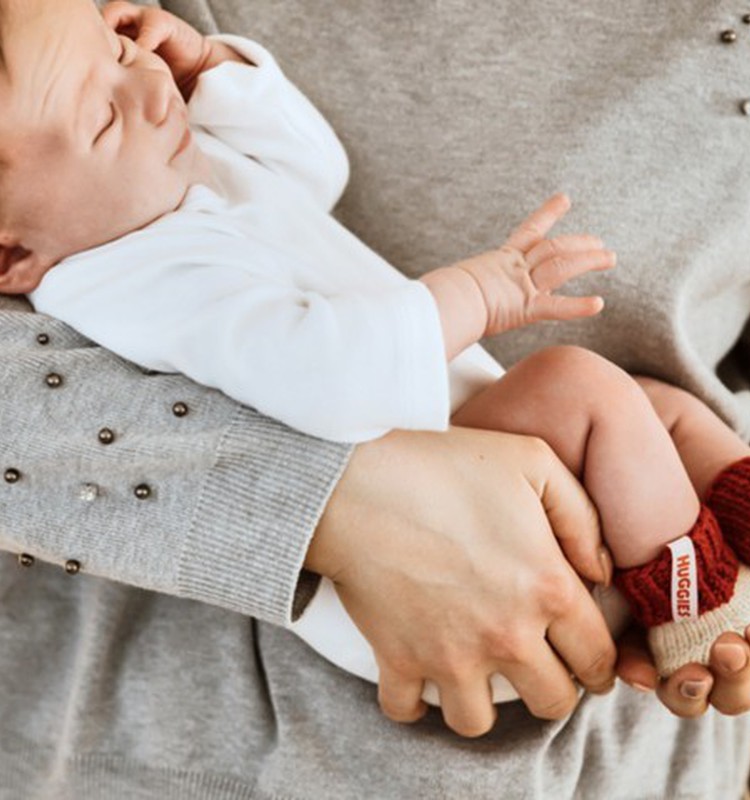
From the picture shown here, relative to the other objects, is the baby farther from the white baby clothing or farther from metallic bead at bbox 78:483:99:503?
metallic bead at bbox 78:483:99:503

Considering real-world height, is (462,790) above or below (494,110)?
below

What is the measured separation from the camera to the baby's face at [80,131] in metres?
0.79

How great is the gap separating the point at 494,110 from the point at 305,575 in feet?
1.75

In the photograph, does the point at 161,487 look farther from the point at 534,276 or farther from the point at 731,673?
the point at 731,673

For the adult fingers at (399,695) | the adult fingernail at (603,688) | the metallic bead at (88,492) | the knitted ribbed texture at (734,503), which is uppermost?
the knitted ribbed texture at (734,503)

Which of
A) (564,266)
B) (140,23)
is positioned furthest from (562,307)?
(140,23)

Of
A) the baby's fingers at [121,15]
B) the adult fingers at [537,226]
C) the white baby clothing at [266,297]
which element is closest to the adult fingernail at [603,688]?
the white baby clothing at [266,297]

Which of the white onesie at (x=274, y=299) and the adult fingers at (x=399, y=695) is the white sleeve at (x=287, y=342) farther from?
the adult fingers at (x=399, y=695)

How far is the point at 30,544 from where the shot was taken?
80 cm

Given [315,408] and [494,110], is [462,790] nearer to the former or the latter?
[315,408]

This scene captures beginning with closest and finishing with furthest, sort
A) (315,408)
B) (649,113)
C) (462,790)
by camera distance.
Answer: (315,408), (462,790), (649,113)

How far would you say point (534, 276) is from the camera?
0.81 meters

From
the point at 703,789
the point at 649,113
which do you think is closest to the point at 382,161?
the point at 649,113

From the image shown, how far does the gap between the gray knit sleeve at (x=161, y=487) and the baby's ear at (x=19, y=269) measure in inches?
3.8
